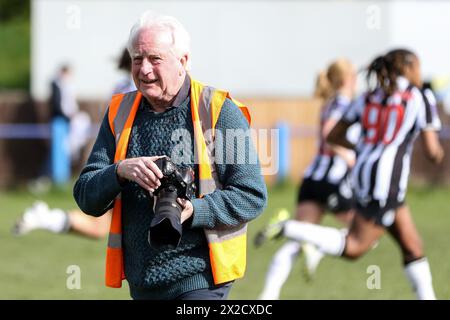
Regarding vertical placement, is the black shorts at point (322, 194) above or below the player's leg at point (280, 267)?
above

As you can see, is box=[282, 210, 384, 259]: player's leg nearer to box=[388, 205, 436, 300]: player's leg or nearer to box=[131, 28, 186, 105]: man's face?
box=[388, 205, 436, 300]: player's leg

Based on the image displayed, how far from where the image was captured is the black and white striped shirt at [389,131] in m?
7.39

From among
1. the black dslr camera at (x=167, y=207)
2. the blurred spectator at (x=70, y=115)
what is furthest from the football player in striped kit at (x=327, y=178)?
the blurred spectator at (x=70, y=115)

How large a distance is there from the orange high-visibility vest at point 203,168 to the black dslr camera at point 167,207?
0.24m

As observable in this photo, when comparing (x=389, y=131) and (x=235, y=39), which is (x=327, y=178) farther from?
(x=235, y=39)

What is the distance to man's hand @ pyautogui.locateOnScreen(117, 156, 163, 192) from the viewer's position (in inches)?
167

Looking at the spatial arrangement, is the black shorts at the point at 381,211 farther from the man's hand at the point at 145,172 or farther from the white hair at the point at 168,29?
the man's hand at the point at 145,172

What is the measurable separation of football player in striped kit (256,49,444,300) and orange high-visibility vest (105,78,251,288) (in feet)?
9.52

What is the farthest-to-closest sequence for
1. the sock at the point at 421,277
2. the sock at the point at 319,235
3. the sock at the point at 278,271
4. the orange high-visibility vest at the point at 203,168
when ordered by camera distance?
the sock at the point at 278,271 → the sock at the point at 319,235 → the sock at the point at 421,277 → the orange high-visibility vest at the point at 203,168

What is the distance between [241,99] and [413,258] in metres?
11.5

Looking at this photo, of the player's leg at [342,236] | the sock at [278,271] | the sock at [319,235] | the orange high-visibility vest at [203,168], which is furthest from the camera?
the sock at [278,271]

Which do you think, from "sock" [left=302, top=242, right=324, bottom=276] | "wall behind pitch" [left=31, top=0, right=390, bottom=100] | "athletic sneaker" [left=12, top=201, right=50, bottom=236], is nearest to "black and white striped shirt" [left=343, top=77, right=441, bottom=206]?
"sock" [left=302, top=242, right=324, bottom=276]
